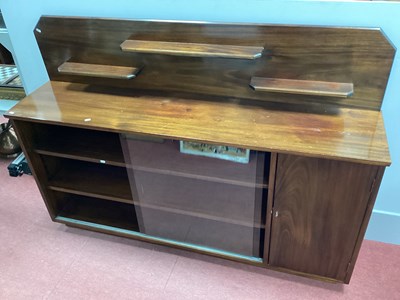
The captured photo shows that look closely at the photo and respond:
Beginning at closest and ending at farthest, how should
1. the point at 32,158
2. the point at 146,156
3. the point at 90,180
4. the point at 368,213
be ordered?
the point at 368,213 → the point at 146,156 → the point at 32,158 → the point at 90,180

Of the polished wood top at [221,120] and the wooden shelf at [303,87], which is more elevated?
the wooden shelf at [303,87]

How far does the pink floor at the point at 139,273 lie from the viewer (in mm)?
1471

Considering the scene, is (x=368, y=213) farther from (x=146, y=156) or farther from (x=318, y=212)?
(x=146, y=156)

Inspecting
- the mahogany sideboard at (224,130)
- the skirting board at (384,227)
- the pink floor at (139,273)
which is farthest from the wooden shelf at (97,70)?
the skirting board at (384,227)

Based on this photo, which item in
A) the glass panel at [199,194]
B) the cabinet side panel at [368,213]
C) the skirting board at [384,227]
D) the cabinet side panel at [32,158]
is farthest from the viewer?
the skirting board at [384,227]

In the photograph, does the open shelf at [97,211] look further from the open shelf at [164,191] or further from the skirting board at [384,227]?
the skirting board at [384,227]

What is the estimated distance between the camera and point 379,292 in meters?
1.44

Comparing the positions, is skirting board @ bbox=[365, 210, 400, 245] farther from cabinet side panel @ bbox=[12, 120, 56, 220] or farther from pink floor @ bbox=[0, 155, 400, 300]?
cabinet side panel @ bbox=[12, 120, 56, 220]

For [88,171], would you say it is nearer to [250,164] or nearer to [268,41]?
[250,164]

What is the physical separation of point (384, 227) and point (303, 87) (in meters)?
0.82

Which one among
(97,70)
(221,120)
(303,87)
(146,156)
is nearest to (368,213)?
(303,87)

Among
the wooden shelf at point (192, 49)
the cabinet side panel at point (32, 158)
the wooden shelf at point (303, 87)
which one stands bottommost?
the cabinet side panel at point (32, 158)

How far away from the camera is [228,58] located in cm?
129

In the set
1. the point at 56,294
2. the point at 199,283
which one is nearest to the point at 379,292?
the point at 199,283
